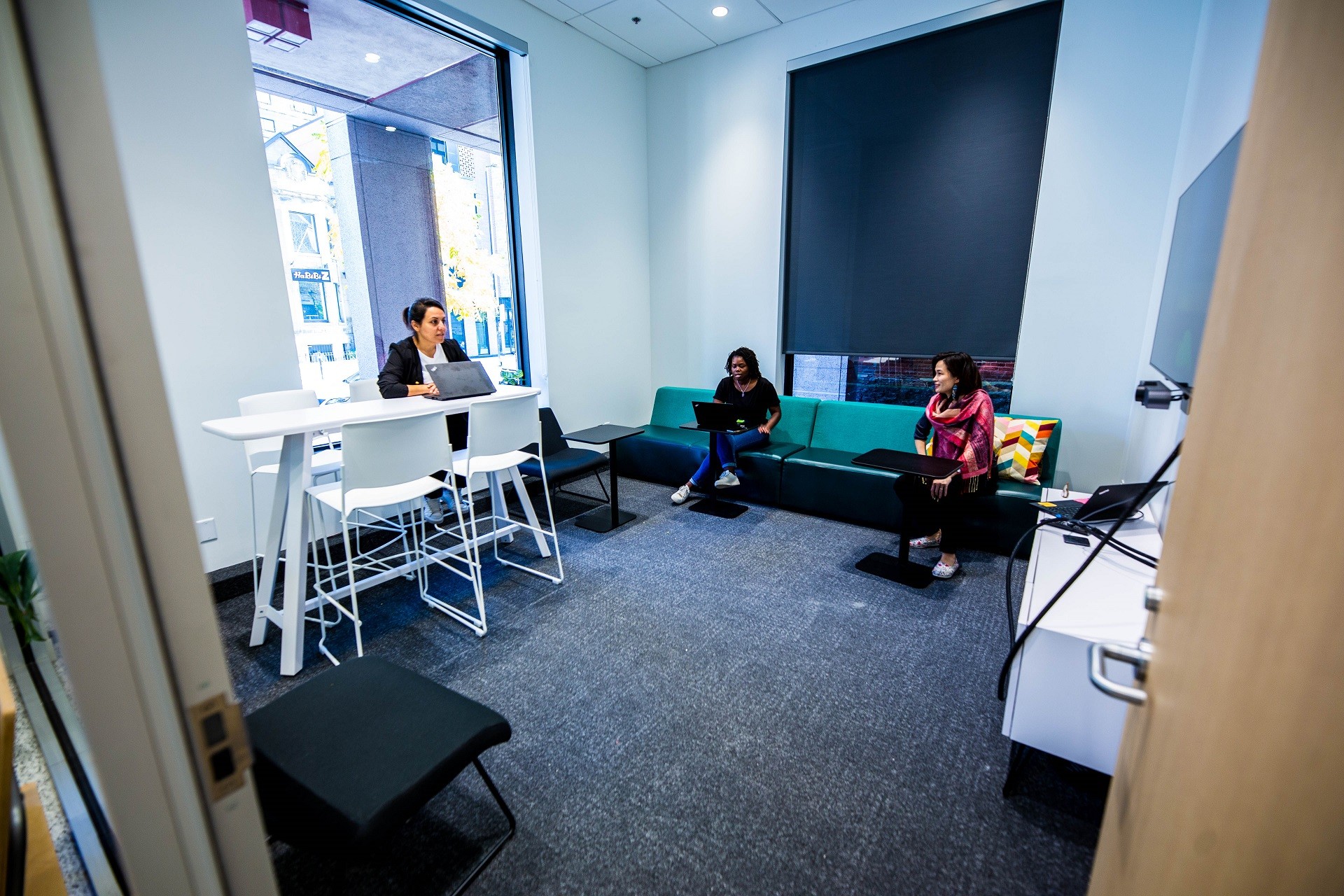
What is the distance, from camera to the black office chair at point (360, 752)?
112 centimetres

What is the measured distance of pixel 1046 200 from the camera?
341cm

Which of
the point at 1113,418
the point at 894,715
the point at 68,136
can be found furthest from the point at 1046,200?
the point at 68,136

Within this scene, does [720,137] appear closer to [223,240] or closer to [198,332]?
[223,240]

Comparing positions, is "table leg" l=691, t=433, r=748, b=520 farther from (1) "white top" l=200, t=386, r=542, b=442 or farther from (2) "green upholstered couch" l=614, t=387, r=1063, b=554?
(1) "white top" l=200, t=386, r=542, b=442

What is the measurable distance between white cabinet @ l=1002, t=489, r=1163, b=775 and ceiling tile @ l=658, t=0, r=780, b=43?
426 cm

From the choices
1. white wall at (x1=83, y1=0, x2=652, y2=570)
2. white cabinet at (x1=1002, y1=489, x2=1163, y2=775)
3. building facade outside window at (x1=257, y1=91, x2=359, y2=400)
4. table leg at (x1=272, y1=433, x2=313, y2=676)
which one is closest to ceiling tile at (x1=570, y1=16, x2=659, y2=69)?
white wall at (x1=83, y1=0, x2=652, y2=570)

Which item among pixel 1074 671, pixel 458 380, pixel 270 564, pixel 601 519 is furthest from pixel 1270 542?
pixel 601 519

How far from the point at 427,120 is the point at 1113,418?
5235mm

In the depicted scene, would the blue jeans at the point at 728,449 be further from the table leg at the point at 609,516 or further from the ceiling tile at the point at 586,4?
the ceiling tile at the point at 586,4

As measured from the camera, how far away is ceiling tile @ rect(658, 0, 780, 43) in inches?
150

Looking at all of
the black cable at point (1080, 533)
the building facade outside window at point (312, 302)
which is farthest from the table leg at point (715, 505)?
the building facade outside window at point (312, 302)

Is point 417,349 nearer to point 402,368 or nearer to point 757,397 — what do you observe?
point 402,368

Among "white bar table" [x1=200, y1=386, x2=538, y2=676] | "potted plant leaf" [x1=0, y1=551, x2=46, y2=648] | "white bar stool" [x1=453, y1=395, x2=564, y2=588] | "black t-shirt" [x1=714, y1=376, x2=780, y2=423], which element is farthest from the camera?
"black t-shirt" [x1=714, y1=376, x2=780, y2=423]

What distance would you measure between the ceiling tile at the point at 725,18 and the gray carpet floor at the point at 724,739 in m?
3.93
